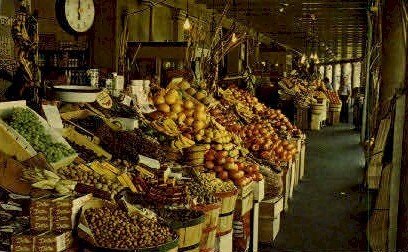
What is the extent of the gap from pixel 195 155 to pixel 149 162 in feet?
3.23

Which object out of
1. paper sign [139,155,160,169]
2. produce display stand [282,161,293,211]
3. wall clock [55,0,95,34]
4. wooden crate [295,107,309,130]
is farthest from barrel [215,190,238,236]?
wooden crate [295,107,309,130]

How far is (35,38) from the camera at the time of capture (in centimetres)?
514

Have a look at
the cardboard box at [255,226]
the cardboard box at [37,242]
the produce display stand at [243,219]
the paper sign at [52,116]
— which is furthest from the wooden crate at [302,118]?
the cardboard box at [37,242]

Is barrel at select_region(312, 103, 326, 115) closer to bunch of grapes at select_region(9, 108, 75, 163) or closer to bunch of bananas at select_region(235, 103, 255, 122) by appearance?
bunch of bananas at select_region(235, 103, 255, 122)

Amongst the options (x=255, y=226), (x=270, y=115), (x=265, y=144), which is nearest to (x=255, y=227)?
(x=255, y=226)

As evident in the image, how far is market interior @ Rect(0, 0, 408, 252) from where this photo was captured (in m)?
3.41

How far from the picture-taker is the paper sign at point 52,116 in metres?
4.93

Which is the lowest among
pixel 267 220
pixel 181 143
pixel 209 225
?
pixel 267 220

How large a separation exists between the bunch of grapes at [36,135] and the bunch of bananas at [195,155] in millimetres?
1763

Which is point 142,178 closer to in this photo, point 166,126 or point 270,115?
point 166,126

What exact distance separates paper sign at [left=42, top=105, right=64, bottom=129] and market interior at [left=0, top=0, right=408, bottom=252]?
1 cm

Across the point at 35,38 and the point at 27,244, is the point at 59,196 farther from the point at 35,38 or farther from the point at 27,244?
the point at 35,38

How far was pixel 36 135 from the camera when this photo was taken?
14.8ft

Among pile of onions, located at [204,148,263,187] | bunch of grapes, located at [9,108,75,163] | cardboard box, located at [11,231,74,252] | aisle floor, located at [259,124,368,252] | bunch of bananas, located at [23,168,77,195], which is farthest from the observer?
aisle floor, located at [259,124,368,252]
